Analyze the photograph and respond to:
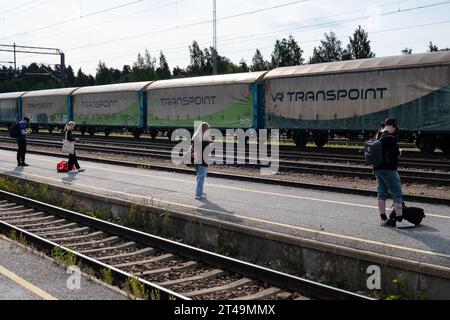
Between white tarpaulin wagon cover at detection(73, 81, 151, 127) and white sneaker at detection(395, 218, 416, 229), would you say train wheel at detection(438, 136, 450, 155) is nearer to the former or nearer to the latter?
white sneaker at detection(395, 218, 416, 229)

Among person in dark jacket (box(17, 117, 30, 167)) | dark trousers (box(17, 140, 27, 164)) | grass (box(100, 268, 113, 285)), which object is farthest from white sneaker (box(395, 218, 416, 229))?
dark trousers (box(17, 140, 27, 164))

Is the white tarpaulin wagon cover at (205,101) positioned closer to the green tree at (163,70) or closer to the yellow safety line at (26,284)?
the yellow safety line at (26,284)

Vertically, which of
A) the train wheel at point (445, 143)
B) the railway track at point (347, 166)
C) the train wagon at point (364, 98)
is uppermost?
the train wagon at point (364, 98)

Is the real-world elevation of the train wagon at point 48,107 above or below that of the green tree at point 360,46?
below

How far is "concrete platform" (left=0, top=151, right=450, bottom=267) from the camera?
22.6 ft


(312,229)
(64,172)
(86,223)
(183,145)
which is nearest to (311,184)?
(312,229)

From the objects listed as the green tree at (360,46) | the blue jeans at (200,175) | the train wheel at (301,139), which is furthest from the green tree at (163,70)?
the blue jeans at (200,175)

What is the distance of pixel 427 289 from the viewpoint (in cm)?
528

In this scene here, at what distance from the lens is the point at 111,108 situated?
33.5 metres

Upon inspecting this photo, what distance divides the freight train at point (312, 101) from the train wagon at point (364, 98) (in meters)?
0.03

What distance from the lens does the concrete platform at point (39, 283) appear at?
538cm

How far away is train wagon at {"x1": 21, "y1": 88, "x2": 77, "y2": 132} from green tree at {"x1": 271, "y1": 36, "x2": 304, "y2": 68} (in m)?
41.2

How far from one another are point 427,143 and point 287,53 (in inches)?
2366

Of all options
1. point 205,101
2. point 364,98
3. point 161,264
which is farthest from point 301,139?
point 161,264
